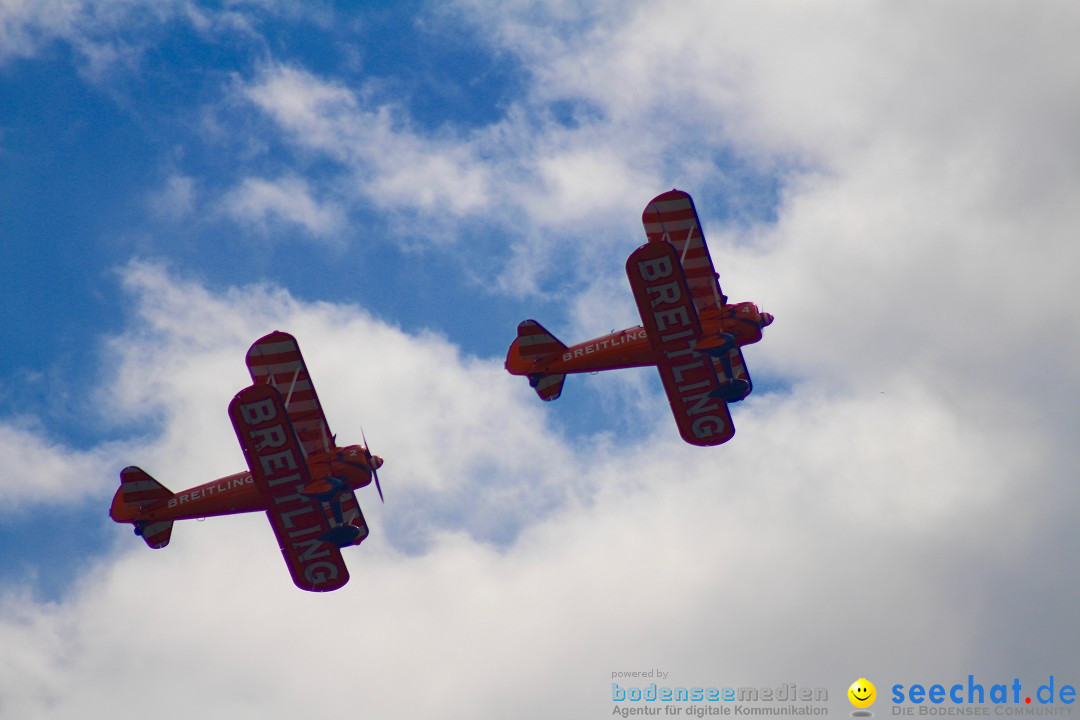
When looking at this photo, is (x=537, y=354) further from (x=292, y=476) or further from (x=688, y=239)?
(x=292, y=476)

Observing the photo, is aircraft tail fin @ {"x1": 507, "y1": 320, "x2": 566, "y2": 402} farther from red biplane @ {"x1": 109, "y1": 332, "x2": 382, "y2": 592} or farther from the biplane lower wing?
red biplane @ {"x1": 109, "y1": 332, "x2": 382, "y2": 592}

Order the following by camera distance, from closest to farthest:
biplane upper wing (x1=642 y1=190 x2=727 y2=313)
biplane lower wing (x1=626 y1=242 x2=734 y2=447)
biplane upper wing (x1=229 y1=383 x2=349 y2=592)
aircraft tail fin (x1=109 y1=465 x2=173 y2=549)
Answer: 1. biplane upper wing (x1=229 y1=383 x2=349 y2=592)
2. biplane lower wing (x1=626 y1=242 x2=734 y2=447)
3. biplane upper wing (x1=642 y1=190 x2=727 y2=313)
4. aircraft tail fin (x1=109 y1=465 x2=173 y2=549)

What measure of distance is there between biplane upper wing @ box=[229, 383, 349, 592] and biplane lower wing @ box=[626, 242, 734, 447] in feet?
52.7

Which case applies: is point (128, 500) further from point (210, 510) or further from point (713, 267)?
point (713, 267)

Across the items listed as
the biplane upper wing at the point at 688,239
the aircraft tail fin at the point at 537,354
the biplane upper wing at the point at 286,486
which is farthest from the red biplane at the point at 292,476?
the biplane upper wing at the point at 688,239

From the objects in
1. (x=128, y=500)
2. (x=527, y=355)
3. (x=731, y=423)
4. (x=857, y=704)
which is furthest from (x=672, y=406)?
Answer: (x=128, y=500)

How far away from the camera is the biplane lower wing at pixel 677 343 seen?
213 feet

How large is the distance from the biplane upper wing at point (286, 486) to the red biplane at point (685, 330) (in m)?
14.6

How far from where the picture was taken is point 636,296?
65812mm

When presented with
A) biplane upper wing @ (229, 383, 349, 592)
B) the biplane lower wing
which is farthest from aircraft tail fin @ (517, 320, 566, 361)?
biplane upper wing @ (229, 383, 349, 592)

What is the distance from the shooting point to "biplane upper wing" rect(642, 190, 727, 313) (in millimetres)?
67875

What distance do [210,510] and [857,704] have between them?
30.3m

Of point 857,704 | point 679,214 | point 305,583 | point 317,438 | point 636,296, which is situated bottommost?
point 857,704

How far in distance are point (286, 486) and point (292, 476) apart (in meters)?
0.63
